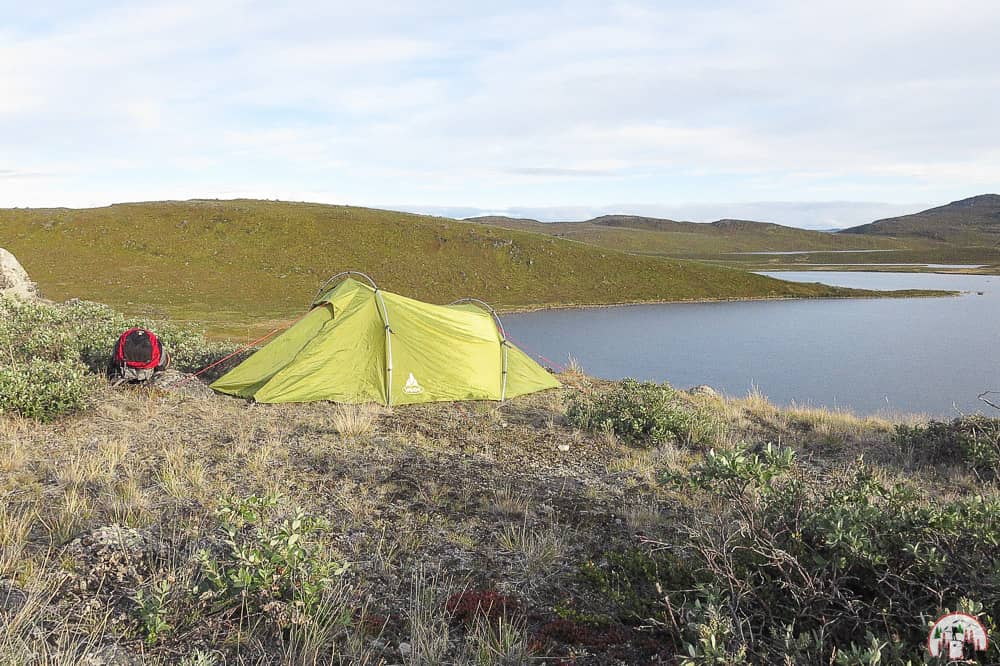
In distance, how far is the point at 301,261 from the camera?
45.9m

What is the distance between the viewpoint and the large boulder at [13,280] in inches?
669

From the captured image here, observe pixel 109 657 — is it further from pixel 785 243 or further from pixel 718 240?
pixel 785 243

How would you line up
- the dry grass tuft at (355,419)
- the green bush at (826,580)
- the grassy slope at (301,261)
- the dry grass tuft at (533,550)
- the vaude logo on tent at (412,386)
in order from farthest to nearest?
the grassy slope at (301,261), the vaude logo on tent at (412,386), the dry grass tuft at (355,419), the dry grass tuft at (533,550), the green bush at (826,580)

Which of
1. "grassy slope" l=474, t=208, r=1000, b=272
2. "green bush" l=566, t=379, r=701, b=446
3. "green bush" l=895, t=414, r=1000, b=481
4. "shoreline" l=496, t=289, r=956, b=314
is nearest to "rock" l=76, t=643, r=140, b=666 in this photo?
"green bush" l=566, t=379, r=701, b=446

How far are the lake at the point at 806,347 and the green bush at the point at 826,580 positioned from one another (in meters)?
11.2

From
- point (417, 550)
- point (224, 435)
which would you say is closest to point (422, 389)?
point (224, 435)

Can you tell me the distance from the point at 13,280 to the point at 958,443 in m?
22.5

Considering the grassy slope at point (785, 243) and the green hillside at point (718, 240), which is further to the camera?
the green hillside at point (718, 240)

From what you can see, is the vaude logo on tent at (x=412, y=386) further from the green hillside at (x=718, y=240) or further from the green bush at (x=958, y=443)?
the green hillside at (x=718, y=240)

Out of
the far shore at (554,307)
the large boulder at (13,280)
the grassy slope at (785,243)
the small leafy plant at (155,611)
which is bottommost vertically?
the small leafy plant at (155,611)

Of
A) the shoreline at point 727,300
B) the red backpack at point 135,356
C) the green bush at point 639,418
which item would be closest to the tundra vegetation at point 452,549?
the green bush at point 639,418

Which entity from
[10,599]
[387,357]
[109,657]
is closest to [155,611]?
[109,657]

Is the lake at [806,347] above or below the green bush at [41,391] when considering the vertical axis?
below

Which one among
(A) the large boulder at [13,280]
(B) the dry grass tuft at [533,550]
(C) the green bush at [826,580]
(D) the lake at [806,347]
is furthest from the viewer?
(D) the lake at [806,347]
